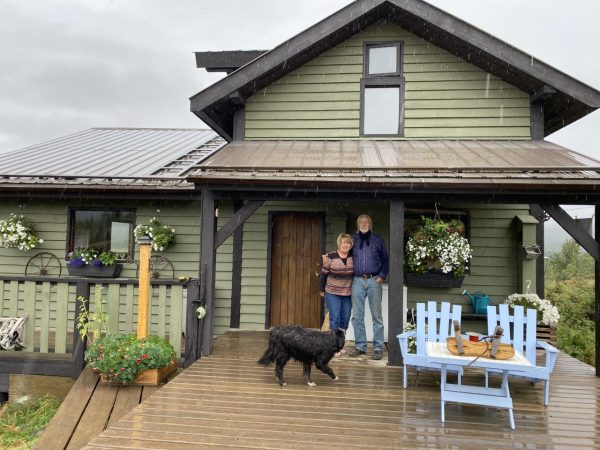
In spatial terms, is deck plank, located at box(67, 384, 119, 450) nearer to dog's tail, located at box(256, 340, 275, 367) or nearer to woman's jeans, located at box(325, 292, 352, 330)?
dog's tail, located at box(256, 340, 275, 367)

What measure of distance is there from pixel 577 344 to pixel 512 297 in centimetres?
773

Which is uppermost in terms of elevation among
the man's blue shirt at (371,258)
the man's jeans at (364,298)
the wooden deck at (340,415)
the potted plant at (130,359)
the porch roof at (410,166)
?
the porch roof at (410,166)

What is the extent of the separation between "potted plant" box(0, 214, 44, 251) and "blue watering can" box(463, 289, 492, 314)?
24.0 feet

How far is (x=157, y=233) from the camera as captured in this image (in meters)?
6.95

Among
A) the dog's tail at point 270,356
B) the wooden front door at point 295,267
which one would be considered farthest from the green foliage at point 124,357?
the wooden front door at point 295,267

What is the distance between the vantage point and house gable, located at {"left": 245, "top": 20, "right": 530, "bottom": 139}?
657cm

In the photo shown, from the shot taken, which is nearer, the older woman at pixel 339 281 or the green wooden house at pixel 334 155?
the older woman at pixel 339 281

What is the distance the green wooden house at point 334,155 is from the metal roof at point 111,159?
0.06 meters

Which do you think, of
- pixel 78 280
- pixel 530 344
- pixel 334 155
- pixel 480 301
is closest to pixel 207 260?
pixel 78 280

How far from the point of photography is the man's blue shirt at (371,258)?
5.16 metres

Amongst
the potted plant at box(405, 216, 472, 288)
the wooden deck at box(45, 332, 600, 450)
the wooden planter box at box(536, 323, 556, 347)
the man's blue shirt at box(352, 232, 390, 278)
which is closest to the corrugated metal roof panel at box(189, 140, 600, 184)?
the man's blue shirt at box(352, 232, 390, 278)

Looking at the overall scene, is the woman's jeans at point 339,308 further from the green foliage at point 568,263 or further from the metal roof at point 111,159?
the green foliage at point 568,263

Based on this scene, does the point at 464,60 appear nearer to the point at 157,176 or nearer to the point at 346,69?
the point at 346,69

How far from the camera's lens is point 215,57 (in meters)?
8.33
